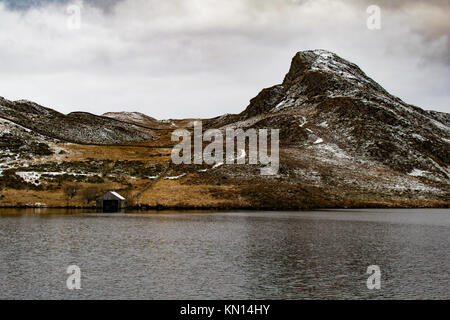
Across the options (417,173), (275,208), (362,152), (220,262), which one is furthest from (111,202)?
(417,173)

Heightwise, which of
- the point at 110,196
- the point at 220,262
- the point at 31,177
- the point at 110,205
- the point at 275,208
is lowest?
the point at 220,262

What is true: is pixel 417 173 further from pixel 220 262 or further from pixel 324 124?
pixel 220 262

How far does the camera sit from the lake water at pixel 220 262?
91.2 feet

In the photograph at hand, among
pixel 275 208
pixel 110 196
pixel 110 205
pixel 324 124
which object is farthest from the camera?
pixel 324 124

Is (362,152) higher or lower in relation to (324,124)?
lower

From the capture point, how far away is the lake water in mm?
27797

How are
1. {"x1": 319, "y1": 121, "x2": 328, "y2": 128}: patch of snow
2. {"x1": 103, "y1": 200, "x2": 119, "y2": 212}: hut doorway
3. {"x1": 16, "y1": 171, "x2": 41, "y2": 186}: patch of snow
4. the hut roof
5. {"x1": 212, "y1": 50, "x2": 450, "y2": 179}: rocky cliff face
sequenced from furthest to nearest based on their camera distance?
{"x1": 319, "y1": 121, "x2": 328, "y2": 128}: patch of snow, {"x1": 212, "y1": 50, "x2": 450, "y2": 179}: rocky cliff face, {"x1": 16, "y1": 171, "x2": 41, "y2": 186}: patch of snow, the hut roof, {"x1": 103, "y1": 200, "x2": 119, "y2": 212}: hut doorway

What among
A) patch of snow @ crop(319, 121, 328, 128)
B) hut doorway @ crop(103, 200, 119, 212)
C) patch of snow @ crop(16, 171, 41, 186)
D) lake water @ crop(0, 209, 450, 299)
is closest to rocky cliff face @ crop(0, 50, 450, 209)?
patch of snow @ crop(319, 121, 328, 128)

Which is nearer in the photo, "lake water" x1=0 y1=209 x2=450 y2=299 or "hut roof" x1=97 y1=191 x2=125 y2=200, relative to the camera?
"lake water" x1=0 y1=209 x2=450 y2=299

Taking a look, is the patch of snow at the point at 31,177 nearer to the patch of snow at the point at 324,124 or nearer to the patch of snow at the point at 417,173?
the patch of snow at the point at 324,124

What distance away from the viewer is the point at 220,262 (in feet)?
119

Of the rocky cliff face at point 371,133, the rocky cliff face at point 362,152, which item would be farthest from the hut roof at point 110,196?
the rocky cliff face at point 371,133

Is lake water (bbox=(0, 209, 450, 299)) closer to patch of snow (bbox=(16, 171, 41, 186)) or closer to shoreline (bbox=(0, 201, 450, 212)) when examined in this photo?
shoreline (bbox=(0, 201, 450, 212))
